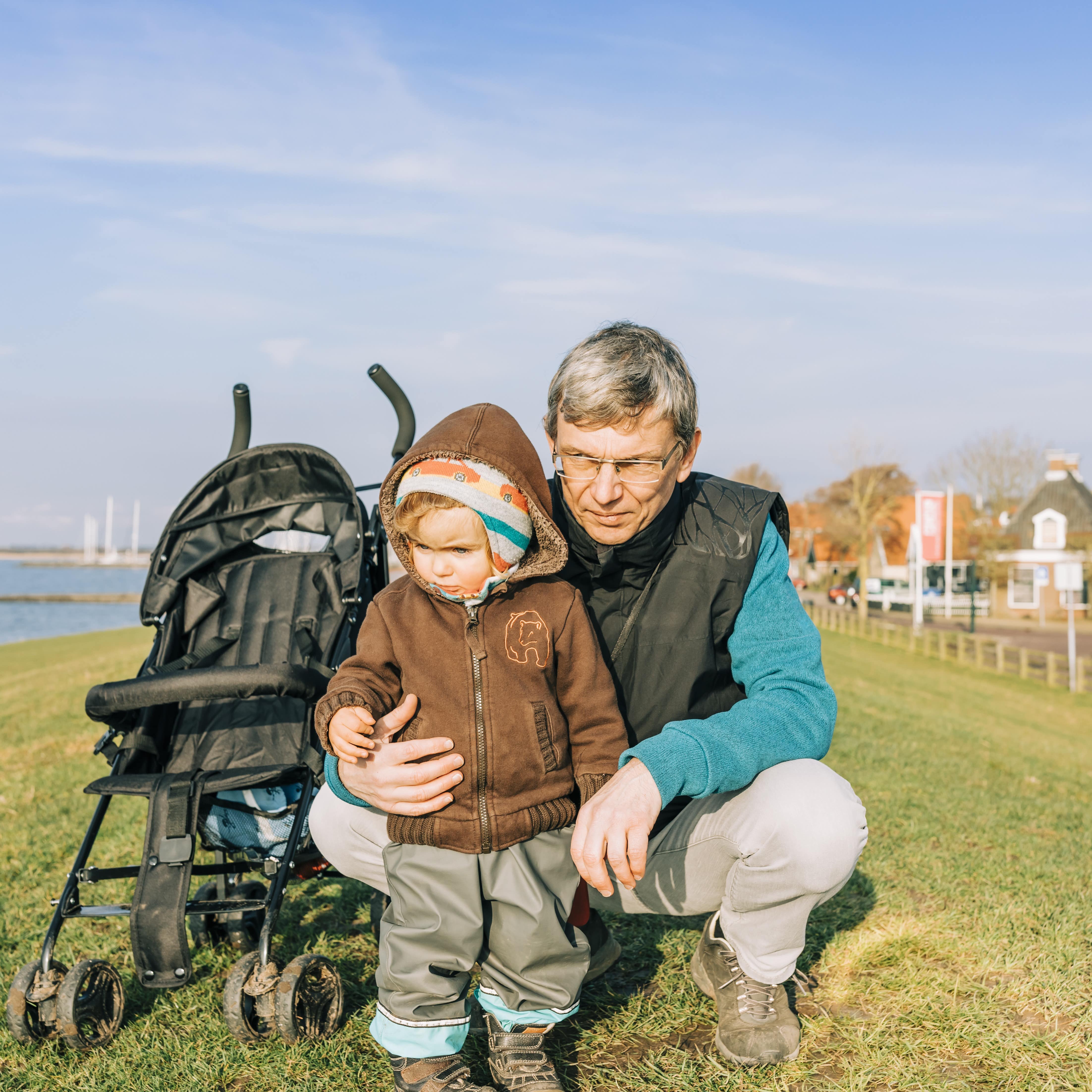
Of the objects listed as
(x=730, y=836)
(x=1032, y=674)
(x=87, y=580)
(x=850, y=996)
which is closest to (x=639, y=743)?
(x=730, y=836)

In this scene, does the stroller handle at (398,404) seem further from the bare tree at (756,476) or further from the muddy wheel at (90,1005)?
the bare tree at (756,476)

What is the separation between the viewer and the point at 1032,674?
66.3ft

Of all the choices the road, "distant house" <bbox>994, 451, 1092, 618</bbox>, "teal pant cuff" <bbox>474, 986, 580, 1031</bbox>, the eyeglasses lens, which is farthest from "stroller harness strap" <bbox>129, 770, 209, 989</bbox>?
"distant house" <bbox>994, 451, 1092, 618</bbox>

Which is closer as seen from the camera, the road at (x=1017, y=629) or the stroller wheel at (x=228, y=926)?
the stroller wheel at (x=228, y=926)

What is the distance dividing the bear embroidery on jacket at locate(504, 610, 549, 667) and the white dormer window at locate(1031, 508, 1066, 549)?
168 ft

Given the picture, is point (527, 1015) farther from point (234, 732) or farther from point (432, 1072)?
point (234, 732)

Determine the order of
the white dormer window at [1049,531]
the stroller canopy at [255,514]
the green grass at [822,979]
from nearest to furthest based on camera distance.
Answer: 1. the green grass at [822,979]
2. the stroller canopy at [255,514]
3. the white dormer window at [1049,531]

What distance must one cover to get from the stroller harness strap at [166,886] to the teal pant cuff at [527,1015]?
32.4 inches

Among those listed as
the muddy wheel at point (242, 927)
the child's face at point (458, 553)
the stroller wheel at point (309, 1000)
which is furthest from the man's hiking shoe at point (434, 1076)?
the muddy wheel at point (242, 927)

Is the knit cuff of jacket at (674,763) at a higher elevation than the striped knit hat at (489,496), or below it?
below

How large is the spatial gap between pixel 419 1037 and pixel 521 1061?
264 mm

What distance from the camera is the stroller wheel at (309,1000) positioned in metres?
2.44

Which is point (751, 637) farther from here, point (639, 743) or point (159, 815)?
point (159, 815)

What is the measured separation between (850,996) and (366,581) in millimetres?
2014
